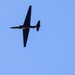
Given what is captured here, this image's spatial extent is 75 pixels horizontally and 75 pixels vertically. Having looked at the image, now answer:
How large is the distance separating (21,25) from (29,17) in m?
3.90

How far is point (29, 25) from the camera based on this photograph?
19775cm

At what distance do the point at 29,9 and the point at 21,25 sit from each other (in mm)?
6554

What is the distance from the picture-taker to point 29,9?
196 m

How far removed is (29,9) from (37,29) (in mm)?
7046

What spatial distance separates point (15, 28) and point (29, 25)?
4732mm

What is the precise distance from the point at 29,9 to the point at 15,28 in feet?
26.8

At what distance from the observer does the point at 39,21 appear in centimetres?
19775

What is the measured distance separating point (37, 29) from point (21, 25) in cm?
560

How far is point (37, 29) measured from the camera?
647 feet

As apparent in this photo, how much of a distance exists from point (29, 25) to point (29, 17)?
2598 millimetres

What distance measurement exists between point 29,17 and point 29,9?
123 inches

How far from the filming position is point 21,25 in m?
199
